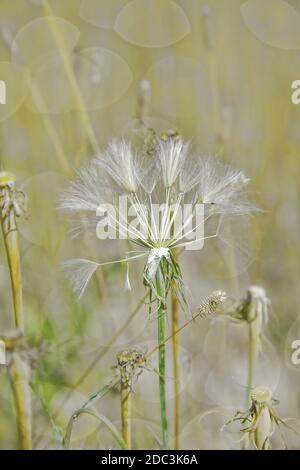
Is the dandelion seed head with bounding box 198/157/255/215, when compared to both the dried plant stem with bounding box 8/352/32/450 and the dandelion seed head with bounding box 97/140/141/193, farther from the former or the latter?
the dried plant stem with bounding box 8/352/32/450

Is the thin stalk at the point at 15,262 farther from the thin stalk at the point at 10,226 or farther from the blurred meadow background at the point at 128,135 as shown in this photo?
the blurred meadow background at the point at 128,135

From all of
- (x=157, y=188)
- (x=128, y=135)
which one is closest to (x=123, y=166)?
(x=157, y=188)

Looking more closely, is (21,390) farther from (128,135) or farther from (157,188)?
(128,135)

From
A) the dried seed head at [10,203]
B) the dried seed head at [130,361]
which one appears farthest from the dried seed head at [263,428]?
the dried seed head at [10,203]

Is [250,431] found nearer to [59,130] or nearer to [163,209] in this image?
[163,209]

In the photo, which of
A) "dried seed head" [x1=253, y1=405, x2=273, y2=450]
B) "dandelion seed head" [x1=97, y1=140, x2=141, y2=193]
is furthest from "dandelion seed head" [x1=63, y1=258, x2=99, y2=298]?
"dried seed head" [x1=253, y1=405, x2=273, y2=450]
